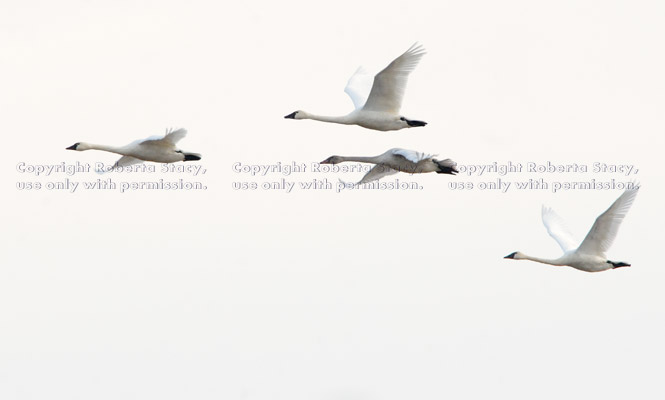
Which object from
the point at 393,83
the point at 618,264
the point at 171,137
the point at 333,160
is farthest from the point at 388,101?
the point at 618,264

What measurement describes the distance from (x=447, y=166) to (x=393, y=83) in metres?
1.98

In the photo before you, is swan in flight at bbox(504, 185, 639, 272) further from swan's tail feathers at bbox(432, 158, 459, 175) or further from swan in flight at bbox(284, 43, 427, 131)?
swan in flight at bbox(284, 43, 427, 131)

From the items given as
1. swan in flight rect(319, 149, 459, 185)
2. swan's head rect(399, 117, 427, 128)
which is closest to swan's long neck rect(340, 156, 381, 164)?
swan in flight rect(319, 149, 459, 185)

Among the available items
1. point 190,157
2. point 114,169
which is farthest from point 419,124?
point 114,169

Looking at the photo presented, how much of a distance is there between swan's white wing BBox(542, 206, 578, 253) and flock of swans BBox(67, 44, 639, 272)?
51.5 inches

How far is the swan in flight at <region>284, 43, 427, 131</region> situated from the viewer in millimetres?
33938

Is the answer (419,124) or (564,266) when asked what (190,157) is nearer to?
(419,124)

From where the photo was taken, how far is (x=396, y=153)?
35094mm

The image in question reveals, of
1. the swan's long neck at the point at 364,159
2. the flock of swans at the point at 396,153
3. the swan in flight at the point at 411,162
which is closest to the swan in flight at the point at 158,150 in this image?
the flock of swans at the point at 396,153

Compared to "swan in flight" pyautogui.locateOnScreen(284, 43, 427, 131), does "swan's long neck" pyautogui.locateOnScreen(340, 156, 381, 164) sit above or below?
below

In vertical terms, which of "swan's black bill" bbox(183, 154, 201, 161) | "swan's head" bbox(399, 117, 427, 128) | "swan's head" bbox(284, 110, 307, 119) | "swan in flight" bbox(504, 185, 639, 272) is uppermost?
"swan's head" bbox(284, 110, 307, 119)

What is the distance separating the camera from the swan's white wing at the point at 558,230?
1508 inches

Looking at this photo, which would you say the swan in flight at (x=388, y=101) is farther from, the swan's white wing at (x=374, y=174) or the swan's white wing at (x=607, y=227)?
the swan's white wing at (x=607, y=227)

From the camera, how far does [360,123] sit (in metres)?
35.4
